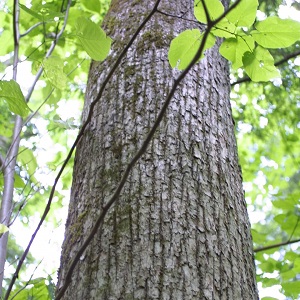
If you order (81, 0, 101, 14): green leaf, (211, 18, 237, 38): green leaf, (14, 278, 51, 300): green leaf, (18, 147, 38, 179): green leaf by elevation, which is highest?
(81, 0, 101, 14): green leaf

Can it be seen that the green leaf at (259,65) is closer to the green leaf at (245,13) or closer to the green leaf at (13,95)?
the green leaf at (245,13)

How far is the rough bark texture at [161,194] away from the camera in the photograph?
3.17 feet

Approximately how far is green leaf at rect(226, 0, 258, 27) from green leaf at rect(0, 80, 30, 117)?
1.87 ft

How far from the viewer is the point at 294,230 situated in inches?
96.7

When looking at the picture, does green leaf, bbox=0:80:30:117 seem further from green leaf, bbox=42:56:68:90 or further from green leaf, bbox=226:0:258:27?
green leaf, bbox=226:0:258:27

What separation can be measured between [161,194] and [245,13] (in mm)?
491

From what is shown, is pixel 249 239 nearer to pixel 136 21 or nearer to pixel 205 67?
pixel 205 67

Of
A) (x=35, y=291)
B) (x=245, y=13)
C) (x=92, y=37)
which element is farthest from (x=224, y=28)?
(x=35, y=291)

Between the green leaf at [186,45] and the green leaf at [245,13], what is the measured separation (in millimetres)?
71

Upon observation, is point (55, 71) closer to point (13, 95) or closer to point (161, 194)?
point (13, 95)

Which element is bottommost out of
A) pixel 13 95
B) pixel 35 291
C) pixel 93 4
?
pixel 35 291

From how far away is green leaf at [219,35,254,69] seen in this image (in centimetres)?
110

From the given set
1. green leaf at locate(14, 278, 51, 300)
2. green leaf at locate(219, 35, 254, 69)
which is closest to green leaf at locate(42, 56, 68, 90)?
green leaf at locate(219, 35, 254, 69)

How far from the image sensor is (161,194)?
1099 millimetres
